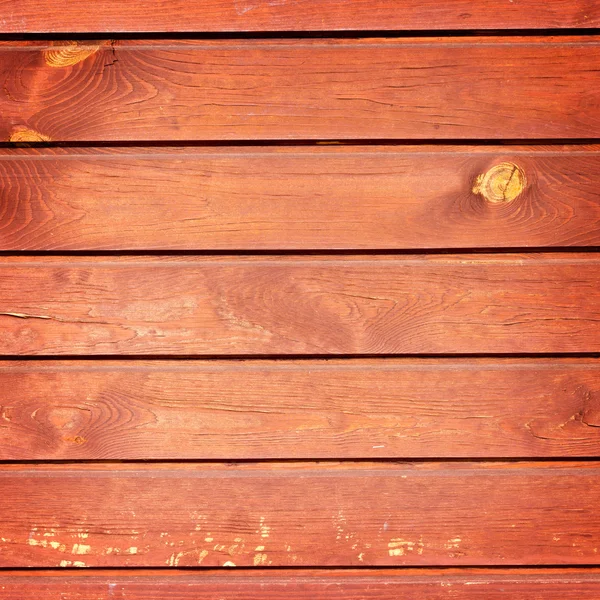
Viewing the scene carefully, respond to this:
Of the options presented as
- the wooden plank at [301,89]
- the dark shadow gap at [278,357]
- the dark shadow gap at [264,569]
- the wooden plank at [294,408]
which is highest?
the wooden plank at [301,89]

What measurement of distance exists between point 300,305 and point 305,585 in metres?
0.60

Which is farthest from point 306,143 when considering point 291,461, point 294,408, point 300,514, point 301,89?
point 300,514

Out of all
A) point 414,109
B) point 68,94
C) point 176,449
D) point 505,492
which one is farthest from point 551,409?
Answer: point 68,94

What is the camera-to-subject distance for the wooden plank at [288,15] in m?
0.95

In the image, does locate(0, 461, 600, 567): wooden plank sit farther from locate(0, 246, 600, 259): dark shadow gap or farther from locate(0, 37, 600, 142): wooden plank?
locate(0, 37, 600, 142): wooden plank

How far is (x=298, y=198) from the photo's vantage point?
983mm

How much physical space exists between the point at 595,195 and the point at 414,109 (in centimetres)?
40

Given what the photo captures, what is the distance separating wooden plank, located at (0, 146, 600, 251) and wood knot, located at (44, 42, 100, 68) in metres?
0.17

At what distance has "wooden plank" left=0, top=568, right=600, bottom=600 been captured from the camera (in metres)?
1.05

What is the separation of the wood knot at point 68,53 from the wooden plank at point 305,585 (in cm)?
105

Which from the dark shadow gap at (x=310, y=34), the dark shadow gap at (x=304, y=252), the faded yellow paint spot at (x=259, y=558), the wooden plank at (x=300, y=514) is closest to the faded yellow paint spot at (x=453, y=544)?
the wooden plank at (x=300, y=514)

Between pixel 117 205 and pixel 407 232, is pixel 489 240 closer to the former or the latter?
pixel 407 232

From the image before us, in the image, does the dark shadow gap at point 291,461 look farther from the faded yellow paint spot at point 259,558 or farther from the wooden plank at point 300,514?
the faded yellow paint spot at point 259,558

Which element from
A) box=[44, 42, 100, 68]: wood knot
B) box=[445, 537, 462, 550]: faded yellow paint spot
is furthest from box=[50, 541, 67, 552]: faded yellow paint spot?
box=[44, 42, 100, 68]: wood knot
